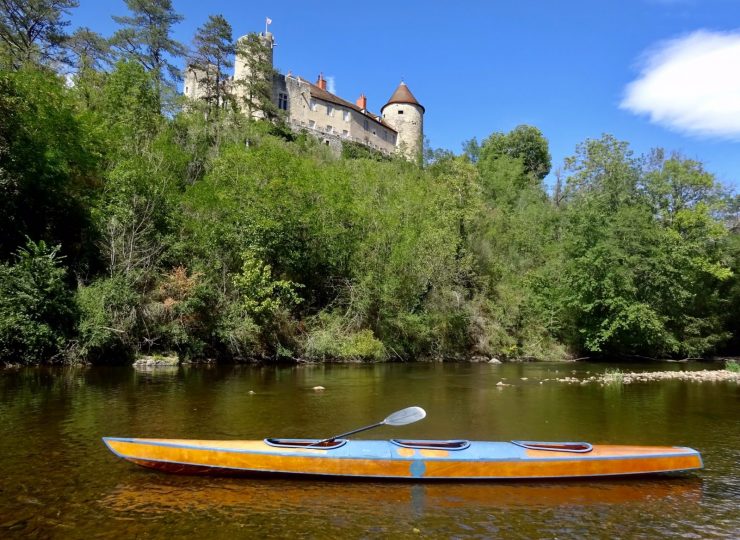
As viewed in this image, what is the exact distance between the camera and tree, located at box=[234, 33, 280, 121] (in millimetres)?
50062

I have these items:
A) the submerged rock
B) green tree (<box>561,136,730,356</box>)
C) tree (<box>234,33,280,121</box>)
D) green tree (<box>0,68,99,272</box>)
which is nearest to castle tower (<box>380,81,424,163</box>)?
tree (<box>234,33,280,121</box>)

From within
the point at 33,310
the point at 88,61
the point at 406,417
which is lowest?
the point at 406,417

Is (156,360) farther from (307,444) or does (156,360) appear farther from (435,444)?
(435,444)

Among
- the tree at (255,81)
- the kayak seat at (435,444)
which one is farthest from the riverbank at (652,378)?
the tree at (255,81)

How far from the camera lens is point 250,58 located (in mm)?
50344

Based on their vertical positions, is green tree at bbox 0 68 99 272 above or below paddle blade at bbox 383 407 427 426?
above

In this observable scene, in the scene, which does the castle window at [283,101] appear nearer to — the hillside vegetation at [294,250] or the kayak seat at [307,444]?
the hillside vegetation at [294,250]

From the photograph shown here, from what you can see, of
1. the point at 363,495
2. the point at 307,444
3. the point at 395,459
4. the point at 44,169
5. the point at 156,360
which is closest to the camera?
the point at 363,495

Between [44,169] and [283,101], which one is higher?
[283,101]

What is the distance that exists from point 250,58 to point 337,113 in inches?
617

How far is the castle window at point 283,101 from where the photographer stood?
191 ft

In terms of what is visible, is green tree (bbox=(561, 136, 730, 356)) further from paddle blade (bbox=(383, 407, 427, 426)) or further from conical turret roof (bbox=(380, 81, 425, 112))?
conical turret roof (bbox=(380, 81, 425, 112))

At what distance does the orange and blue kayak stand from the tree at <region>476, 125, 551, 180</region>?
210 ft

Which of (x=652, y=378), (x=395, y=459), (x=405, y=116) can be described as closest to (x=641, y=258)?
(x=652, y=378)
